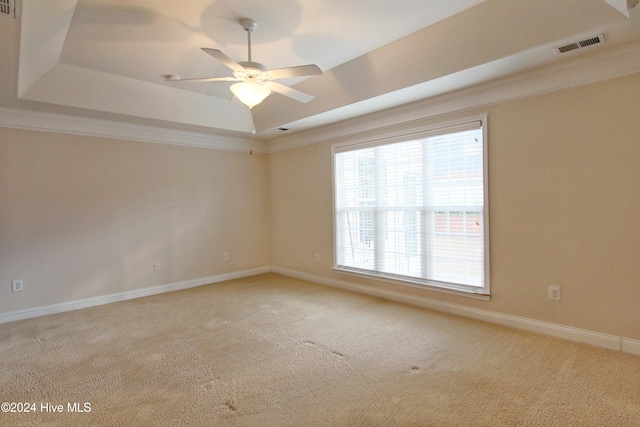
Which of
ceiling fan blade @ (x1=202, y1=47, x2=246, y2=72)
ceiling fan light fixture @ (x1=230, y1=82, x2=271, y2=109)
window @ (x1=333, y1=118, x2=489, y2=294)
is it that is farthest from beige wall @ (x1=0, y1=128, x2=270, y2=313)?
ceiling fan blade @ (x1=202, y1=47, x2=246, y2=72)

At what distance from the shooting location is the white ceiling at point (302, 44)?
2.35 m

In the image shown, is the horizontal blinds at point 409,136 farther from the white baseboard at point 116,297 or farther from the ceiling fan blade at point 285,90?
the white baseboard at point 116,297

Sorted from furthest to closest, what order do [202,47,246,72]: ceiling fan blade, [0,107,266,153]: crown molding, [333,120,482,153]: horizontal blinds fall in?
[0,107,266,153]: crown molding < [333,120,482,153]: horizontal blinds < [202,47,246,72]: ceiling fan blade

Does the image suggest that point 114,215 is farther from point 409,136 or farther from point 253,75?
point 409,136

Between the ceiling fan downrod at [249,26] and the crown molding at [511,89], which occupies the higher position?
the ceiling fan downrod at [249,26]

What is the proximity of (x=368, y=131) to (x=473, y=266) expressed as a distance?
2118 millimetres

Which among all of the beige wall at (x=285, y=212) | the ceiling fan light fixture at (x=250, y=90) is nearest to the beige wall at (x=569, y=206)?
the beige wall at (x=285, y=212)

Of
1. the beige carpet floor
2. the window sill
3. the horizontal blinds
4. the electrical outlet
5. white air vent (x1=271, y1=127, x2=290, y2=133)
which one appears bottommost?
the beige carpet floor

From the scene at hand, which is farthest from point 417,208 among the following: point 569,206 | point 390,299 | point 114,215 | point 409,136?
point 114,215

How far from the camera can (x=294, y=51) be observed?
313 cm

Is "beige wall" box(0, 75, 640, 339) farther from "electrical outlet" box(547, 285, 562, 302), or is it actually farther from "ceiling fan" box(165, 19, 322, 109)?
"ceiling fan" box(165, 19, 322, 109)

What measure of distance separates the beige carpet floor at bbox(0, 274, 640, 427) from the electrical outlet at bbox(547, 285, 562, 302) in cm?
36

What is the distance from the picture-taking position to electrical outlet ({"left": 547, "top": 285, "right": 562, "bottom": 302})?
2903 mm

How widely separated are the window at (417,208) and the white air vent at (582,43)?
894mm
